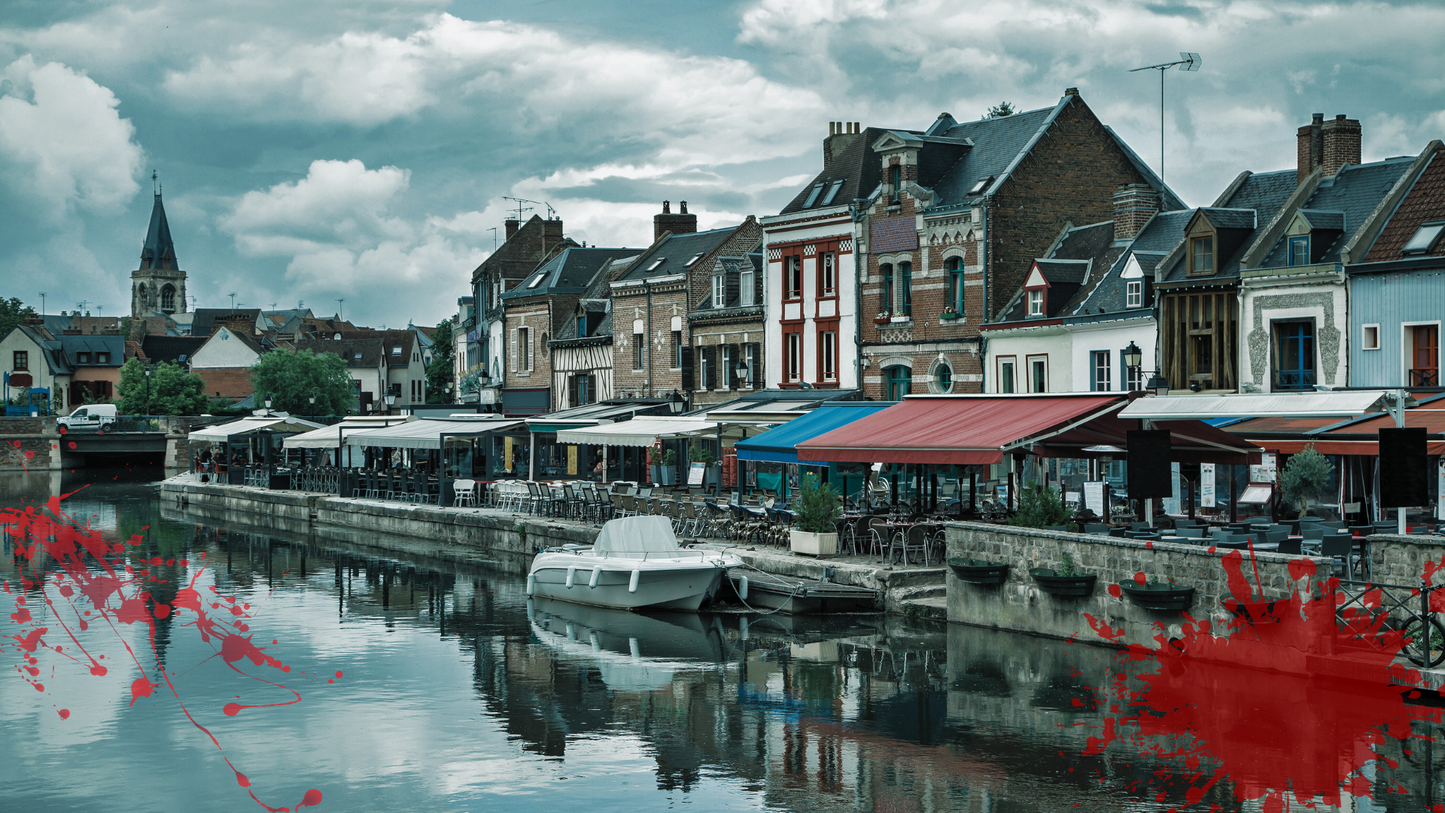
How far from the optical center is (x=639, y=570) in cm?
2333

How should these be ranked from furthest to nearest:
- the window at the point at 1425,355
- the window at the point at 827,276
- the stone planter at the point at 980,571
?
the window at the point at 827,276 → the window at the point at 1425,355 → the stone planter at the point at 980,571

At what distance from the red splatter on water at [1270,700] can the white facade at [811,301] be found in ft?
75.6

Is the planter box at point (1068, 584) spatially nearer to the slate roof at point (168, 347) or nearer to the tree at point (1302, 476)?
the tree at point (1302, 476)

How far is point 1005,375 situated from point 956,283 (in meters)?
3.04

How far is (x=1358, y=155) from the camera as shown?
102 feet

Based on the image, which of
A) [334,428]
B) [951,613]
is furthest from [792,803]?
[334,428]

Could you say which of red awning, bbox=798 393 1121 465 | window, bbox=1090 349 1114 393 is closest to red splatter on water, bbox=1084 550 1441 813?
red awning, bbox=798 393 1121 465

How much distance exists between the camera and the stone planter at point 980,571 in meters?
19.5

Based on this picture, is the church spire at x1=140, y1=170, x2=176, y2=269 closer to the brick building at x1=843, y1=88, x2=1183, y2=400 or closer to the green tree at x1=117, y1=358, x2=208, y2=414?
the green tree at x1=117, y1=358, x2=208, y2=414

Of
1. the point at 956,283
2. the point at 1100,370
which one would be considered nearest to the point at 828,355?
the point at 956,283

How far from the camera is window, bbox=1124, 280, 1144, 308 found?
31.8 metres

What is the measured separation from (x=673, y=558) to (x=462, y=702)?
7.30 meters

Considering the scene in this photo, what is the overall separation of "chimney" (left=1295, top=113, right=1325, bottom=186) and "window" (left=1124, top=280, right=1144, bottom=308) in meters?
4.19

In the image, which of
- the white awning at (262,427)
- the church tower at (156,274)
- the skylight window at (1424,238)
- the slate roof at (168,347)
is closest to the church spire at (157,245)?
the church tower at (156,274)
